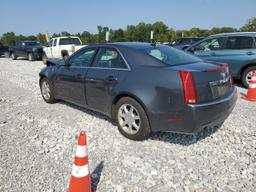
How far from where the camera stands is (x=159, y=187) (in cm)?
291

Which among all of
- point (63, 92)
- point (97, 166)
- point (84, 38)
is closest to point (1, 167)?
point (97, 166)

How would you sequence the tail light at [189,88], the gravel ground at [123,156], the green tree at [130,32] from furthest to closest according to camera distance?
the green tree at [130,32] < the tail light at [189,88] < the gravel ground at [123,156]

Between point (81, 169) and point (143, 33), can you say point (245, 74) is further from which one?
point (143, 33)

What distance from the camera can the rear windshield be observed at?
3.95m

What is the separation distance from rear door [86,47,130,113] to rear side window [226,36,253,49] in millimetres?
5156

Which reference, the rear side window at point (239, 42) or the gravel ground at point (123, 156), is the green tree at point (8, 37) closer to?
the rear side window at point (239, 42)

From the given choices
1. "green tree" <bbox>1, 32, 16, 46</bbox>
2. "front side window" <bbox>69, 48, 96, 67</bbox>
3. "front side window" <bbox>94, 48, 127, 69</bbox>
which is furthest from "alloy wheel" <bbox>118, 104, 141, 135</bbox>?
"green tree" <bbox>1, 32, 16, 46</bbox>

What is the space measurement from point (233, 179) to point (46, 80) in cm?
468

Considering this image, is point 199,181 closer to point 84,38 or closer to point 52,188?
point 52,188

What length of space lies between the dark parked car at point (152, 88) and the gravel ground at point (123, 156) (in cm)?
40

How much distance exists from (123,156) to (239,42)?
20.3 feet

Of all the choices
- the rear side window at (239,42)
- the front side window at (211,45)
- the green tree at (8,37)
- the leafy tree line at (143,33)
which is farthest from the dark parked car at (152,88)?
the green tree at (8,37)

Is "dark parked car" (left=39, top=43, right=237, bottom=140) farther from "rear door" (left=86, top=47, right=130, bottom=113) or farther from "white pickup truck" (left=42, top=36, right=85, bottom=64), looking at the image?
"white pickup truck" (left=42, top=36, right=85, bottom=64)

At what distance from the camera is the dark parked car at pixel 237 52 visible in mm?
7762
